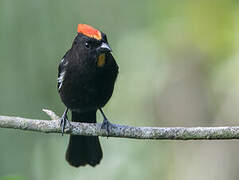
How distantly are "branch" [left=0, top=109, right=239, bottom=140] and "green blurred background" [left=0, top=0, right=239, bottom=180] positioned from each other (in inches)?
75.0

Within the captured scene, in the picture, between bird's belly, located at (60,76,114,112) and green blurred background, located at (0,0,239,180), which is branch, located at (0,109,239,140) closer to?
bird's belly, located at (60,76,114,112)

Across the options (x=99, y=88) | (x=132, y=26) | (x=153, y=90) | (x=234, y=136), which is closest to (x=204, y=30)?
(x=153, y=90)

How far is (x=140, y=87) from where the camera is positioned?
22.0 feet

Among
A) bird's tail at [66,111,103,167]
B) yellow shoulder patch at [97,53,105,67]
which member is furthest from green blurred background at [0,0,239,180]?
yellow shoulder patch at [97,53,105,67]

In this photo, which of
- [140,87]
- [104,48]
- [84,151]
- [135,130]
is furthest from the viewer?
[140,87]

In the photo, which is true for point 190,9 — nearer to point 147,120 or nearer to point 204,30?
point 204,30

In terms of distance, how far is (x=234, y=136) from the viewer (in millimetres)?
4168

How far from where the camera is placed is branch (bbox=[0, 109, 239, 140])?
419cm

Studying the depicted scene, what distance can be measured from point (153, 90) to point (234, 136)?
8.56 ft

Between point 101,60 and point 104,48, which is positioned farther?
point 101,60

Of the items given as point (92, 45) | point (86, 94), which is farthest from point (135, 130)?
point (92, 45)

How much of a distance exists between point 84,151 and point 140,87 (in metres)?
1.58

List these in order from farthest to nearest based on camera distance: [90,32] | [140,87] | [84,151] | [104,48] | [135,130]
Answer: [140,87] → [84,151] → [90,32] → [104,48] → [135,130]

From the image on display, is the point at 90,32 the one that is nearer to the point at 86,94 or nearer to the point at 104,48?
the point at 104,48
